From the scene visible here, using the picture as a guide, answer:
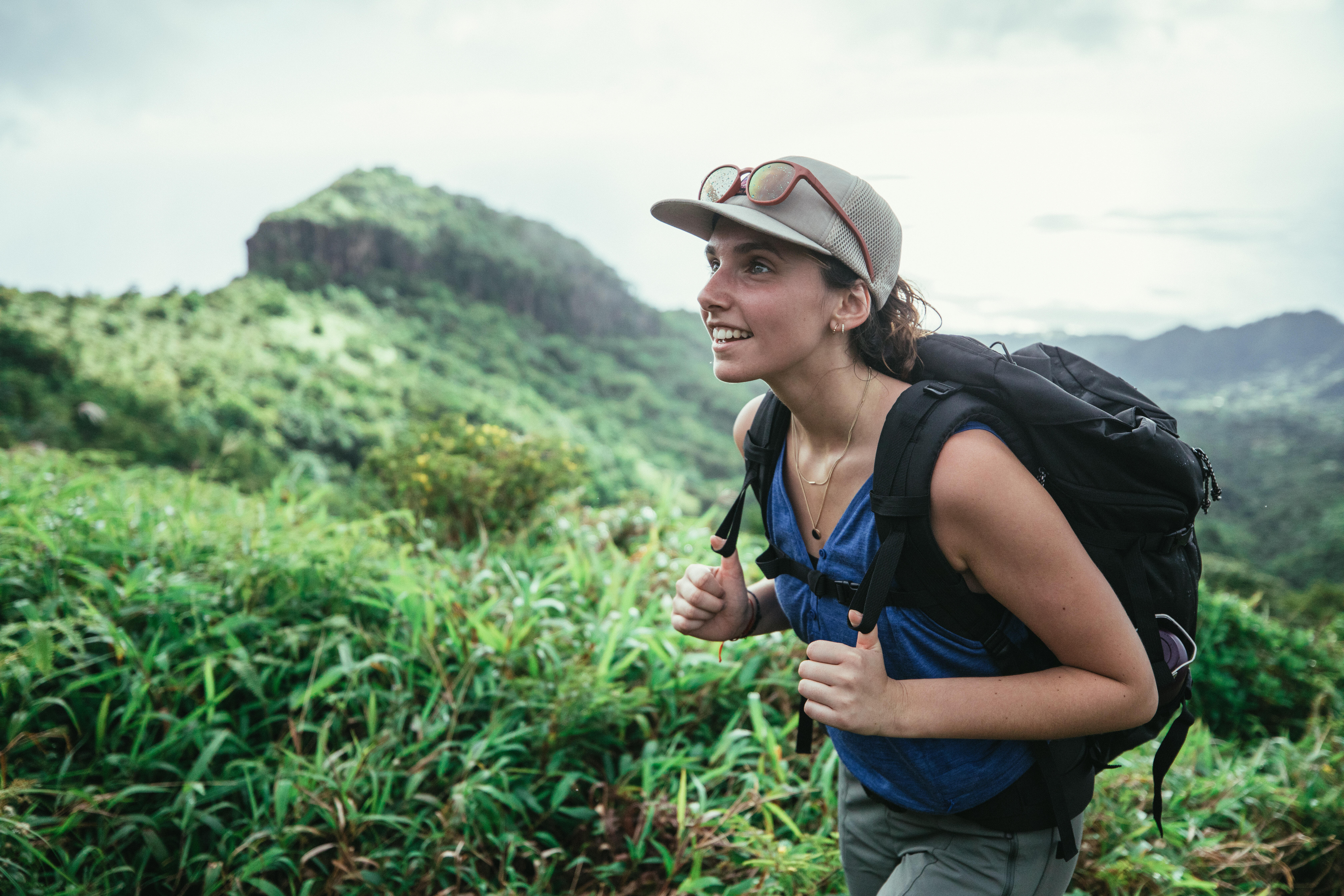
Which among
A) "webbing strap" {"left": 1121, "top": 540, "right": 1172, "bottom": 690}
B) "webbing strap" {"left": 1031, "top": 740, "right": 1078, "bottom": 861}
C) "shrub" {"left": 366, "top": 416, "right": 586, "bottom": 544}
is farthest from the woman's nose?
"shrub" {"left": 366, "top": 416, "right": 586, "bottom": 544}

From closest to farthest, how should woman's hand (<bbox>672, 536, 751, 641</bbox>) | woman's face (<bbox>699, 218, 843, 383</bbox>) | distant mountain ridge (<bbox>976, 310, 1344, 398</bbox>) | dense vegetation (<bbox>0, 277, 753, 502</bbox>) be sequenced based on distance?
woman's face (<bbox>699, 218, 843, 383</bbox>) < woman's hand (<bbox>672, 536, 751, 641</bbox>) < dense vegetation (<bbox>0, 277, 753, 502</bbox>) < distant mountain ridge (<bbox>976, 310, 1344, 398</bbox>)

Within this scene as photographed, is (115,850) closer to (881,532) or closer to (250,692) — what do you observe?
(250,692)

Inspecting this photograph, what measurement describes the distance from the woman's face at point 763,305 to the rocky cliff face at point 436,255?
22912mm

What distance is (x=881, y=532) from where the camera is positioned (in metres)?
1.29

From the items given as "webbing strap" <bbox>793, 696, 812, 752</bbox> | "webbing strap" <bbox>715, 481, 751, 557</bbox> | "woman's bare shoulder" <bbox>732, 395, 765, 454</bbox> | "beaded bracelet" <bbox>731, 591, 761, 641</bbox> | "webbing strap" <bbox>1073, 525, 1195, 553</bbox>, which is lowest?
"webbing strap" <bbox>793, 696, 812, 752</bbox>

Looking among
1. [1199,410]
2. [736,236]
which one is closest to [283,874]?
[736,236]

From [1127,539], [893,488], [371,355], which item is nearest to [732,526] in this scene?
[893,488]

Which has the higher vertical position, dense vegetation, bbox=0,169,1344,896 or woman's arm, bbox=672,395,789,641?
woman's arm, bbox=672,395,789,641

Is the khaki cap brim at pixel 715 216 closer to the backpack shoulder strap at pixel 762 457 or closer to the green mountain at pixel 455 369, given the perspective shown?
the backpack shoulder strap at pixel 762 457

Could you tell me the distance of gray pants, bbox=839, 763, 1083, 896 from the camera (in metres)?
1.45

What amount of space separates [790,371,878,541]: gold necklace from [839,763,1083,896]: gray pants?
0.61m

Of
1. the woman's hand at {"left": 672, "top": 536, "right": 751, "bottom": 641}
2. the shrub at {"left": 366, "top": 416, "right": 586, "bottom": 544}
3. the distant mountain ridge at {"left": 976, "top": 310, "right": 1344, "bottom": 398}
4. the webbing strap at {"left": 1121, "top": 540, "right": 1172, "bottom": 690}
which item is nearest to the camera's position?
the webbing strap at {"left": 1121, "top": 540, "right": 1172, "bottom": 690}

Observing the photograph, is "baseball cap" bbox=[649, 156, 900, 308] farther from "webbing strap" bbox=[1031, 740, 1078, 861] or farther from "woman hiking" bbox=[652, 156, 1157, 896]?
"webbing strap" bbox=[1031, 740, 1078, 861]

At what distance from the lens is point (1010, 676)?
51.9 inches
